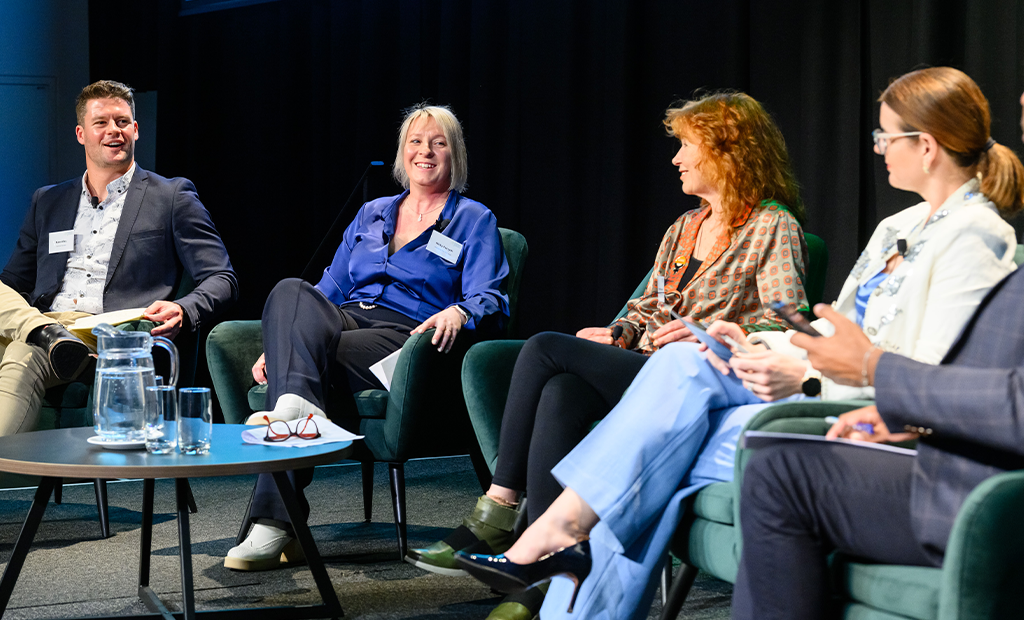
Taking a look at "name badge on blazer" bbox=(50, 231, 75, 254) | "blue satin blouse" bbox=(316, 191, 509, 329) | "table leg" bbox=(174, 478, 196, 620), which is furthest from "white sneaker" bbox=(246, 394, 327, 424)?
"name badge on blazer" bbox=(50, 231, 75, 254)

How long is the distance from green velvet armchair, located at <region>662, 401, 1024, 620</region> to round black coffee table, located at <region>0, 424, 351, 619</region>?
82 cm

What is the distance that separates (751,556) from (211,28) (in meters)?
4.87

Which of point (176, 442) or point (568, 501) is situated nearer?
point (568, 501)

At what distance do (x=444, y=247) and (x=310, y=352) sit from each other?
24.6 inches

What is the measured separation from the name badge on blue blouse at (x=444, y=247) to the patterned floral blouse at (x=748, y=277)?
0.75 m

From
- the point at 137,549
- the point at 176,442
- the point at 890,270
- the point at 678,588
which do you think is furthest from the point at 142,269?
the point at 890,270

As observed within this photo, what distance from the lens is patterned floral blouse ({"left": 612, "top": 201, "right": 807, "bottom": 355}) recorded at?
219 centimetres

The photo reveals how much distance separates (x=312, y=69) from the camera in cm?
507

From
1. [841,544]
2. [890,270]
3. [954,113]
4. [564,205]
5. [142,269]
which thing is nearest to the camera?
[841,544]

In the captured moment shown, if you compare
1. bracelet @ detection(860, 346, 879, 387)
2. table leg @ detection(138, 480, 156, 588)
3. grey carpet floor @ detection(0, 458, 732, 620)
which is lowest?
grey carpet floor @ detection(0, 458, 732, 620)

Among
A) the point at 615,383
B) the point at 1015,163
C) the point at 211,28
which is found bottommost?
the point at 615,383

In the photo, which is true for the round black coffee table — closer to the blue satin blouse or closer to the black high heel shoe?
the black high heel shoe

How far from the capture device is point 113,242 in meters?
3.28

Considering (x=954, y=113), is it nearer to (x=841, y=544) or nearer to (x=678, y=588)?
Result: (x=841, y=544)
